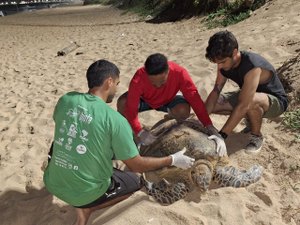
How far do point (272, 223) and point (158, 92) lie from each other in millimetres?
1556

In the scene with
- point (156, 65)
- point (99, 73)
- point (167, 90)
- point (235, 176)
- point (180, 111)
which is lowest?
point (235, 176)

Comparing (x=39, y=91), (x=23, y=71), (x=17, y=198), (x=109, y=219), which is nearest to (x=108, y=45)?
(x=23, y=71)

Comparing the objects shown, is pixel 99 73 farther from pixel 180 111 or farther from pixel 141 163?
pixel 180 111

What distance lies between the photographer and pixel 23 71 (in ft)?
23.0

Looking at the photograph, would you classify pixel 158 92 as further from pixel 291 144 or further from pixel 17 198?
pixel 17 198

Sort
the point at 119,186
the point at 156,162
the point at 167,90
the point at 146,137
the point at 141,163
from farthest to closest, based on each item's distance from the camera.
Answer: the point at 167,90 → the point at 146,137 → the point at 119,186 → the point at 156,162 → the point at 141,163

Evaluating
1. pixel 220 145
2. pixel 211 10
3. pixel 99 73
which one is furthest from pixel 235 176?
pixel 211 10

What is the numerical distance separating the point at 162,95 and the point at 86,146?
1376 millimetres

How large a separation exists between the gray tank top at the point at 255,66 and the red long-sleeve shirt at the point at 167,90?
0.38 metres

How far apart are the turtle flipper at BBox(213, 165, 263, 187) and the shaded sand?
52mm

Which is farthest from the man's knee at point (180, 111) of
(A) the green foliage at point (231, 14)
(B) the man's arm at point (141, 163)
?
(A) the green foliage at point (231, 14)

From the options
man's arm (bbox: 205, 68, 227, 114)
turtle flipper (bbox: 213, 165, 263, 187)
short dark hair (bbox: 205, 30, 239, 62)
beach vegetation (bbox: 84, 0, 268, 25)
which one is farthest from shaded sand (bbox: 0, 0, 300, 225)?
short dark hair (bbox: 205, 30, 239, 62)

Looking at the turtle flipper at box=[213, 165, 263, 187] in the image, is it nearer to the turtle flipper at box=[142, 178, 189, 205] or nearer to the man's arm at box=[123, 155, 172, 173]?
the turtle flipper at box=[142, 178, 189, 205]

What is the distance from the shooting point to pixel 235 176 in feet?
9.78
